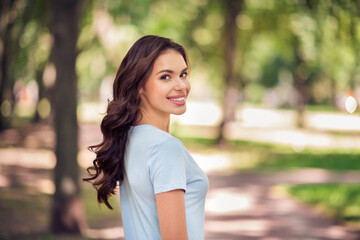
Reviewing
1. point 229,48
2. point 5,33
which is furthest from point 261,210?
point 229,48

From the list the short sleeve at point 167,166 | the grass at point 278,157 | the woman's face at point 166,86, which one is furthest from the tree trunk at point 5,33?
the short sleeve at point 167,166

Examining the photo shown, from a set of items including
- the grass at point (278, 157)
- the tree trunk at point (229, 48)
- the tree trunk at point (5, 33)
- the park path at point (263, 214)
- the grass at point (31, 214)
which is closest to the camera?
the grass at point (31, 214)

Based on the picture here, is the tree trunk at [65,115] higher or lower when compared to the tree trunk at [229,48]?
lower

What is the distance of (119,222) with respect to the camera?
368 inches

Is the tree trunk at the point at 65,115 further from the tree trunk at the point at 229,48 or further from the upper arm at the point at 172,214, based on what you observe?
the tree trunk at the point at 229,48

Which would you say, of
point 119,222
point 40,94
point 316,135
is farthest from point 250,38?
point 119,222

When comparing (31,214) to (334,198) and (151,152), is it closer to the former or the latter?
(334,198)

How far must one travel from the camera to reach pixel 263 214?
9664 mm

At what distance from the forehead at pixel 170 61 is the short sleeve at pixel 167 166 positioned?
0.36 meters

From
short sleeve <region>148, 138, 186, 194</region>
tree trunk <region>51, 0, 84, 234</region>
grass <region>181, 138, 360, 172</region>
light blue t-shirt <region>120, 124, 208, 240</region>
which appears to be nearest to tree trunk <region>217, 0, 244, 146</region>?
grass <region>181, 138, 360, 172</region>

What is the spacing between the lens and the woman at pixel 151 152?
6.43ft

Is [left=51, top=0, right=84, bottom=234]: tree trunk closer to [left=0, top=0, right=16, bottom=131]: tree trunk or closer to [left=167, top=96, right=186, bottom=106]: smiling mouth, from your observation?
[left=167, top=96, right=186, bottom=106]: smiling mouth

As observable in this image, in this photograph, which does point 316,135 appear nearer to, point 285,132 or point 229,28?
point 285,132

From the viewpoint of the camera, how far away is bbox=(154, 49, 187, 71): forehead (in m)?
2.20
